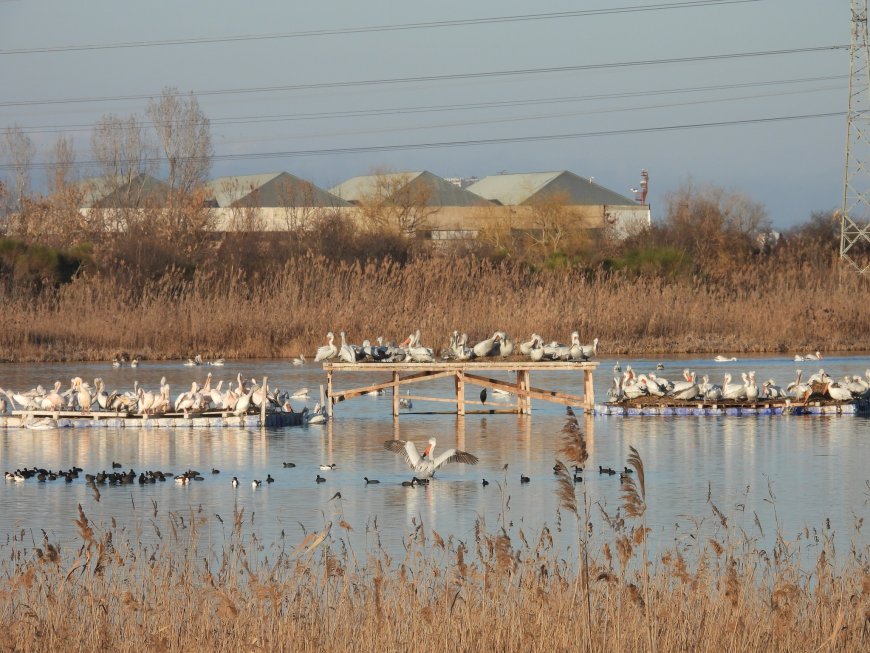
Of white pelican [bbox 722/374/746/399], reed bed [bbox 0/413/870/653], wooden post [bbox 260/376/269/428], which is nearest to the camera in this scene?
reed bed [bbox 0/413/870/653]

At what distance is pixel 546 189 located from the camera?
8025 centimetres

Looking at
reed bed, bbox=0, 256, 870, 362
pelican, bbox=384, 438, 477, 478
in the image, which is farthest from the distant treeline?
pelican, bbox=384, 438, 477, 478

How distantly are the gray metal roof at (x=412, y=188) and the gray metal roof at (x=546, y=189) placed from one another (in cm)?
278

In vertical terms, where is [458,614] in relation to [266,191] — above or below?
below

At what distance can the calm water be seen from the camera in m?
11.4

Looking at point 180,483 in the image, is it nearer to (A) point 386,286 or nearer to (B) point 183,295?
(A) point 386,286

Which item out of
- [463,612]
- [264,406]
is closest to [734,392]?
[264,406]

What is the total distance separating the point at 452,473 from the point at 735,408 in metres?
7.14

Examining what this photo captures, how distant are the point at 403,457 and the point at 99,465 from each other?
11.0 feet

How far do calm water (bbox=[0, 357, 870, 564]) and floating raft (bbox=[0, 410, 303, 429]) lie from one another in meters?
0.26

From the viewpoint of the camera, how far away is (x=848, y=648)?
258 inches

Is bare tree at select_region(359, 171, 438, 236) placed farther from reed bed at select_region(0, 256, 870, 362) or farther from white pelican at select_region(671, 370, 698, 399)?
white pelican at select_region(671, 370, 698, 399)

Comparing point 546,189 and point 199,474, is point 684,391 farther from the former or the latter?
point 546,189

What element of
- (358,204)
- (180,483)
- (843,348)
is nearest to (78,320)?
(843,348)
